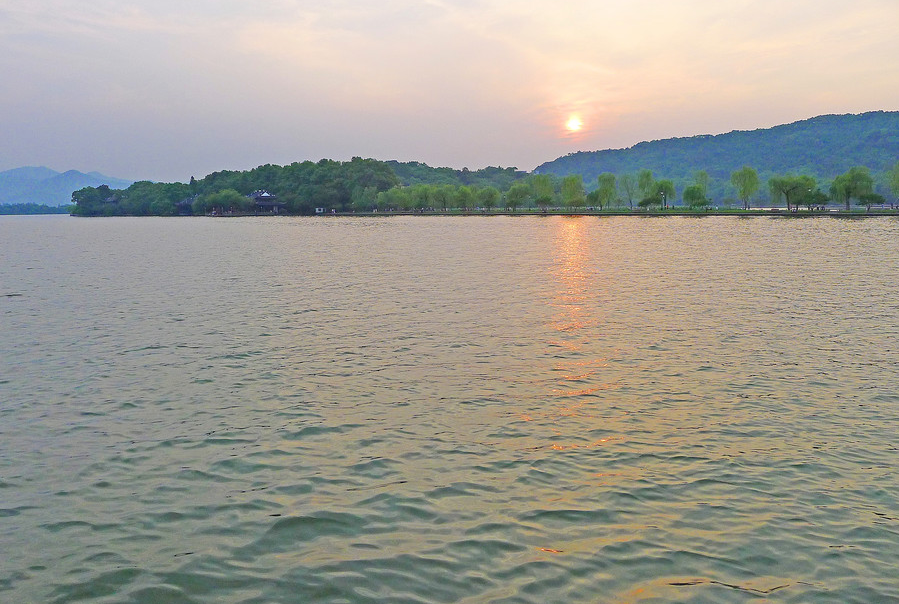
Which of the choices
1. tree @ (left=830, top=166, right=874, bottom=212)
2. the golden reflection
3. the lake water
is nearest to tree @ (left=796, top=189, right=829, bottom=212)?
tree @ (left=830, top=166, right=874, bottom=212)

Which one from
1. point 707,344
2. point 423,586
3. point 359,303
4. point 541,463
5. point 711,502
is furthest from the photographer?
point 359,303

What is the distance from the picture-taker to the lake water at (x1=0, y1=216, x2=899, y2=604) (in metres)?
9.07

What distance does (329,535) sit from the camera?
33.6 ft

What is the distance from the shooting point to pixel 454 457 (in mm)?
13344

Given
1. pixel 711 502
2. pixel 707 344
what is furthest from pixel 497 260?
pixel 711 502

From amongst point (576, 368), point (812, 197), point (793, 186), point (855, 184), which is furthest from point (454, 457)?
point (812, 197)

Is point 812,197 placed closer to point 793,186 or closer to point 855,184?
point 793,186

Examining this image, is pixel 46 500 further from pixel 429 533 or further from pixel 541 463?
pixel 541 463

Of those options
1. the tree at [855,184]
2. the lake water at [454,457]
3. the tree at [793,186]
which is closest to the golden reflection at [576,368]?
the lake water at [454,457]

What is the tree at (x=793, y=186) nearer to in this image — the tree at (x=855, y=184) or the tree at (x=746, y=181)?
the tree at (x=746, y=181)

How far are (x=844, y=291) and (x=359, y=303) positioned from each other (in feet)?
97.8

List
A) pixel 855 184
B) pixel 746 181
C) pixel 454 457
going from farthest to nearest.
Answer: pixel 746 181, pixel 855 184, pixel 454 457

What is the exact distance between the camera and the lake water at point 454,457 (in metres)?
9.07

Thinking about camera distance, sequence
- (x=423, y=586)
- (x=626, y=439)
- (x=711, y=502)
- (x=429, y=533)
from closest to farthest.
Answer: (x=423, y=586) < (x=429, y=533) < (x=711, y=502) < (x=626, y=439)
